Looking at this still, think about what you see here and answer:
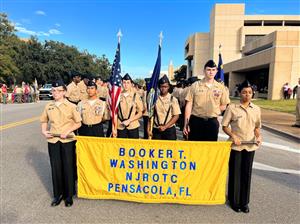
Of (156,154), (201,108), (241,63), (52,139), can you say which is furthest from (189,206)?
(241,63)

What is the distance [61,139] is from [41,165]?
2.21m

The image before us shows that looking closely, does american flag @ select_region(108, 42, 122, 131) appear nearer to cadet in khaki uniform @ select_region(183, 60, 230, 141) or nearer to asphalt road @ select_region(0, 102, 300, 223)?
cadet in khaki uniform @ select_region(183, 60, 230, 141)

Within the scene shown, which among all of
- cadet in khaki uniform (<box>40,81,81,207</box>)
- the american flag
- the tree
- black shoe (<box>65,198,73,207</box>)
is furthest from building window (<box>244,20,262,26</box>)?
black shoe (<box>65,198,73,207</box>)

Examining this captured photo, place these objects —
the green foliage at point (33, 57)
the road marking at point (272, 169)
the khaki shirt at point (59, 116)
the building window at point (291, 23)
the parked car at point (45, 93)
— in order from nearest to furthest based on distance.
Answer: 1. the khaki shirt at point (59, 116)
2. the road marking at point (272, 169)
3. the parked car at point (45, 93)
4. the green foliage at point (33, 57)
5. the building window at point (291, 23)

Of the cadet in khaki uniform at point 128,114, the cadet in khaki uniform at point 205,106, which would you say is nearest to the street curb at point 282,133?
the cadet in khaki uniform at point 205,106

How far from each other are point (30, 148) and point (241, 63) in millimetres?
34651

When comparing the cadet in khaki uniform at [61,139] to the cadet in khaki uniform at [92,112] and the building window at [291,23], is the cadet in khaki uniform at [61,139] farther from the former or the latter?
the building window at [291,23]

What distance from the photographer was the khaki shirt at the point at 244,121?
3.49 meters

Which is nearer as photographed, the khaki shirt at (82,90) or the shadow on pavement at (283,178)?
the shadow on pavement at (283,178)

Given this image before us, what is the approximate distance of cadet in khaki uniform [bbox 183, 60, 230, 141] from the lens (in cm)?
416

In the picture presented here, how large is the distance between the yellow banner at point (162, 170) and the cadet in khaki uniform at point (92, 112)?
0.51 metres

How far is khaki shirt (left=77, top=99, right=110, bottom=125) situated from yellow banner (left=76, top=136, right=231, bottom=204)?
0.51 m

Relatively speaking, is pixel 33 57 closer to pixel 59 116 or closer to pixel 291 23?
pixel 59 116

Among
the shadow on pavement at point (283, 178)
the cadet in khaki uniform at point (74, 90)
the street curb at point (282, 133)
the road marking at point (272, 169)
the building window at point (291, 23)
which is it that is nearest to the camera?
the shadow on pavement at point (283, 178)
